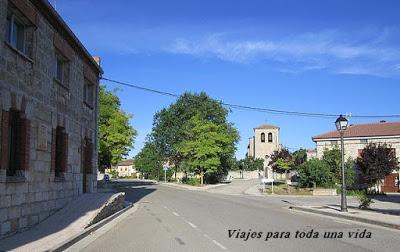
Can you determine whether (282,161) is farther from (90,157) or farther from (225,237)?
(225,237)

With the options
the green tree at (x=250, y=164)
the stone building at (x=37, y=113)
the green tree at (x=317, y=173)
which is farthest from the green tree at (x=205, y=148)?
the green tree at (x=250, y=164)

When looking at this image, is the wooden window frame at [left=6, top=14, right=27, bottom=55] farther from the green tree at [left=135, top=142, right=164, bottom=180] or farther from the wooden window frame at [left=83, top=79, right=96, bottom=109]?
the green tree at [left=135, top=142, right=164, bottom=180]

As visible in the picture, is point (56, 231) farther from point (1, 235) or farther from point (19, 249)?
point (19, 249)

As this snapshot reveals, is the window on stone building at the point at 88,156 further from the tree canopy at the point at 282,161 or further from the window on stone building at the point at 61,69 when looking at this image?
the tree canopy at the point at 282,161

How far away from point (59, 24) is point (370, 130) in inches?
2093

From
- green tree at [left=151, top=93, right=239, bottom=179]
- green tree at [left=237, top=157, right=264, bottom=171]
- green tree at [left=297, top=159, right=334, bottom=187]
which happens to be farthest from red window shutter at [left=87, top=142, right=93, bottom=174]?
green tree at [left=237, top=157, right=264, bottom=171]

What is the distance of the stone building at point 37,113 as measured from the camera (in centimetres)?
1284

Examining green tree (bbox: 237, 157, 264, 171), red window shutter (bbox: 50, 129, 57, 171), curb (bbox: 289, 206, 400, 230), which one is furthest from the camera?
green tree (bbox: 237, 157, 264, 171)

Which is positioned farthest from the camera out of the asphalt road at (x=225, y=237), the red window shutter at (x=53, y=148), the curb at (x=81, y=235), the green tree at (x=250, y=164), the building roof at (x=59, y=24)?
the green tree at (x=250, y=164)

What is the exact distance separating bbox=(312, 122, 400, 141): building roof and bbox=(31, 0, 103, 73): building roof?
4697 centimetres

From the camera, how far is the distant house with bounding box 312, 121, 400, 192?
185 feet

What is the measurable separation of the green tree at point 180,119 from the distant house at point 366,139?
16368 millimetres

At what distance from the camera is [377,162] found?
48.1 metres

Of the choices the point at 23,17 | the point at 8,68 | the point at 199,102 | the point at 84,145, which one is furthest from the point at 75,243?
the point at 199,102
